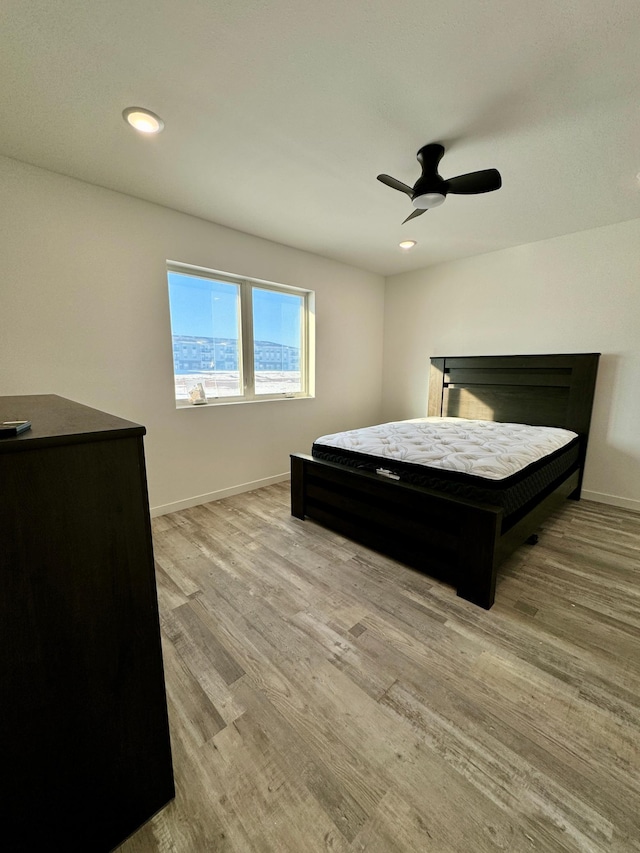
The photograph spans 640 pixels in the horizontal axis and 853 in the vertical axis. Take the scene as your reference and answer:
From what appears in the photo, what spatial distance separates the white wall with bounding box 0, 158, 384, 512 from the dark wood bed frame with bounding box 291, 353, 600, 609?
36.7 inches

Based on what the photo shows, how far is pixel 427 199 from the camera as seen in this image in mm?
1911

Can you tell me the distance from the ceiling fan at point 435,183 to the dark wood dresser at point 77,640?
1983 millimetres

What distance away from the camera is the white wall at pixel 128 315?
6.94 ft

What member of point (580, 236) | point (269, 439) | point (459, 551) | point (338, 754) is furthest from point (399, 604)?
point (580, 236)

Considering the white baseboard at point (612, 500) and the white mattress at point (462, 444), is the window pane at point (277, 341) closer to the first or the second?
the white mattress at point (462, 444)

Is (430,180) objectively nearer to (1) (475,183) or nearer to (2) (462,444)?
(1) (475,183)

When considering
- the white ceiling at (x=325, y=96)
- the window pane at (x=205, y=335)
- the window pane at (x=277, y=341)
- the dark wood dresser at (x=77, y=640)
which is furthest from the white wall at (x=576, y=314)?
the dark wood dresser at (x=77, y=640)

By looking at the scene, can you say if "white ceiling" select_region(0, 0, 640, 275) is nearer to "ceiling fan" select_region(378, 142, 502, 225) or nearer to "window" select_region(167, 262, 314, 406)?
"ceiling fan" select_region(378, 142, 502, 225)

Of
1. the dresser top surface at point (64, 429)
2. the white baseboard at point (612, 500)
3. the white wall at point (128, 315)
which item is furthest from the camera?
the white baseboard at point (612, 500)

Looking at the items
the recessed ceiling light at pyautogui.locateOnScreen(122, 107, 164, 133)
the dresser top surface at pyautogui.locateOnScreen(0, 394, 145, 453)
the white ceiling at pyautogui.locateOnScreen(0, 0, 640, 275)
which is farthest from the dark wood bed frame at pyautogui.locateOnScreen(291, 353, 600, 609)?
the recessed ceiling light at pyautogui.locateOnScreen(122, 107, 164, 133)

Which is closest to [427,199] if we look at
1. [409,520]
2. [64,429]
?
[409,520]

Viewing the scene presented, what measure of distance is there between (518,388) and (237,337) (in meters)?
2.91

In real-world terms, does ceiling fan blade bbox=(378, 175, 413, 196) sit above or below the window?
above

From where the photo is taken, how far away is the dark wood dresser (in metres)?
0.68
